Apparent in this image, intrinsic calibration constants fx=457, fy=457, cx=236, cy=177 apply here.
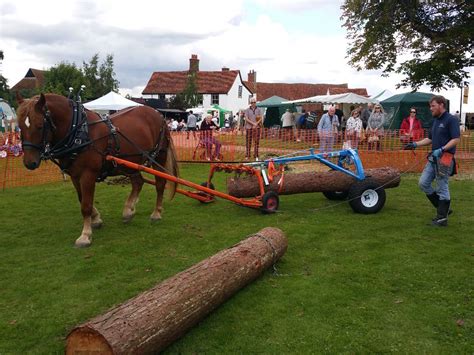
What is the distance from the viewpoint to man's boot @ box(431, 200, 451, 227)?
659 cm

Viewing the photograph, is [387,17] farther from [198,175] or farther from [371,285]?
[371,285]

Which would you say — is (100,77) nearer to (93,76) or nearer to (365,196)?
(93,76)

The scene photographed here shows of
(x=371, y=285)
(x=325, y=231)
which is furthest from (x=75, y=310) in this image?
(x=325, y=231)

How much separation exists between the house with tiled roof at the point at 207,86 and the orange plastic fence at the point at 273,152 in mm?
37808

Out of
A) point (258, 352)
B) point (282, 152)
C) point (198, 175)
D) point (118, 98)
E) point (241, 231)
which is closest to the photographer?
point (258, 352)

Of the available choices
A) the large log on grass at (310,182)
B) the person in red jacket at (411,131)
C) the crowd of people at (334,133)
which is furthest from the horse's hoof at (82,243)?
the person in red jacket at (411,131)

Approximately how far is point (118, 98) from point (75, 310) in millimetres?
19365

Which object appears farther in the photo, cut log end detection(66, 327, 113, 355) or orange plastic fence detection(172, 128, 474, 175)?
orange plastic fence detection(172, 128, 474, 175)

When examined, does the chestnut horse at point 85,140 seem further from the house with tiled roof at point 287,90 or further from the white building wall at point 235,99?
the house with tiled roof at point 287,90

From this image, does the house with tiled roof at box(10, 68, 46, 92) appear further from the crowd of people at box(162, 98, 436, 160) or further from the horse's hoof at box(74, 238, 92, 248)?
the horse's hoof at box(74, 238, 92, 248)

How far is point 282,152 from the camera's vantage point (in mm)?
14570

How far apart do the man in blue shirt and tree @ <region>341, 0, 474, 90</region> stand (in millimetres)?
10924

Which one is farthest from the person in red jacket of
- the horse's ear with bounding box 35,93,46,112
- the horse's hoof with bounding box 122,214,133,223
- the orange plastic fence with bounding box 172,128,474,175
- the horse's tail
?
the horse's ear with bounding box 35,93,46,112

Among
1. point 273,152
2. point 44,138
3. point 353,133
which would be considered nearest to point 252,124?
point 273,152
